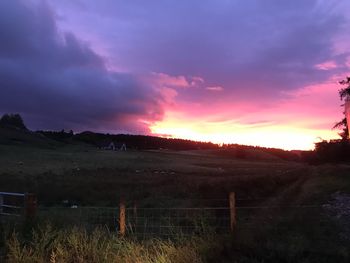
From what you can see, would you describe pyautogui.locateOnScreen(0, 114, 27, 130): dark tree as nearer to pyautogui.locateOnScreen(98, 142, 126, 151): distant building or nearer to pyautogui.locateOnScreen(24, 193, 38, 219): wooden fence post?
pyautogui.locateOnScreen(98, 142, 126, 151): distant building

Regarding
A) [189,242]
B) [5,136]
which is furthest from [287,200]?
[5,136]

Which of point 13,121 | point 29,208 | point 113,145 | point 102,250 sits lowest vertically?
point 102,250

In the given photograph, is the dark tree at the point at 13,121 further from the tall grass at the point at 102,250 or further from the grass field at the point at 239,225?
the tall grass at the point at 102,250

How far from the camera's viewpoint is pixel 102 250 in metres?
8.80

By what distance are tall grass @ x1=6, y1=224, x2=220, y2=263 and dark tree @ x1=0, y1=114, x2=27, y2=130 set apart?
17903cm

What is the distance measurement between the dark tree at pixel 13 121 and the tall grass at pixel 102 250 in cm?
17903

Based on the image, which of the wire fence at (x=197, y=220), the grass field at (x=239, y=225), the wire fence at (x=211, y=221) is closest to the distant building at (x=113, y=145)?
the grass field at (x=239, y=225)

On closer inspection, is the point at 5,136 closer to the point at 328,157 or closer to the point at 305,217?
the point at 328,157

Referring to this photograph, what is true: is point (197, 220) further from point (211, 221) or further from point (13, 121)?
point (13, 121)

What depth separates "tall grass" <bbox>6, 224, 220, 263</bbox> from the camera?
26.2 ft

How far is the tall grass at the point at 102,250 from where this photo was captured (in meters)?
7.98

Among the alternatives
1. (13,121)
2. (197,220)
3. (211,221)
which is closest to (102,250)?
(211,221)

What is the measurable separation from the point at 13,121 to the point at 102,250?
194 m

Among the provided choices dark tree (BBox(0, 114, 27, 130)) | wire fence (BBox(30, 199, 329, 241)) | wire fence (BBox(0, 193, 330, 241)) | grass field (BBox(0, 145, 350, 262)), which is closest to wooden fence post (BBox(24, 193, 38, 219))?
wire fence (BBox(0, 193, 330, 241))
